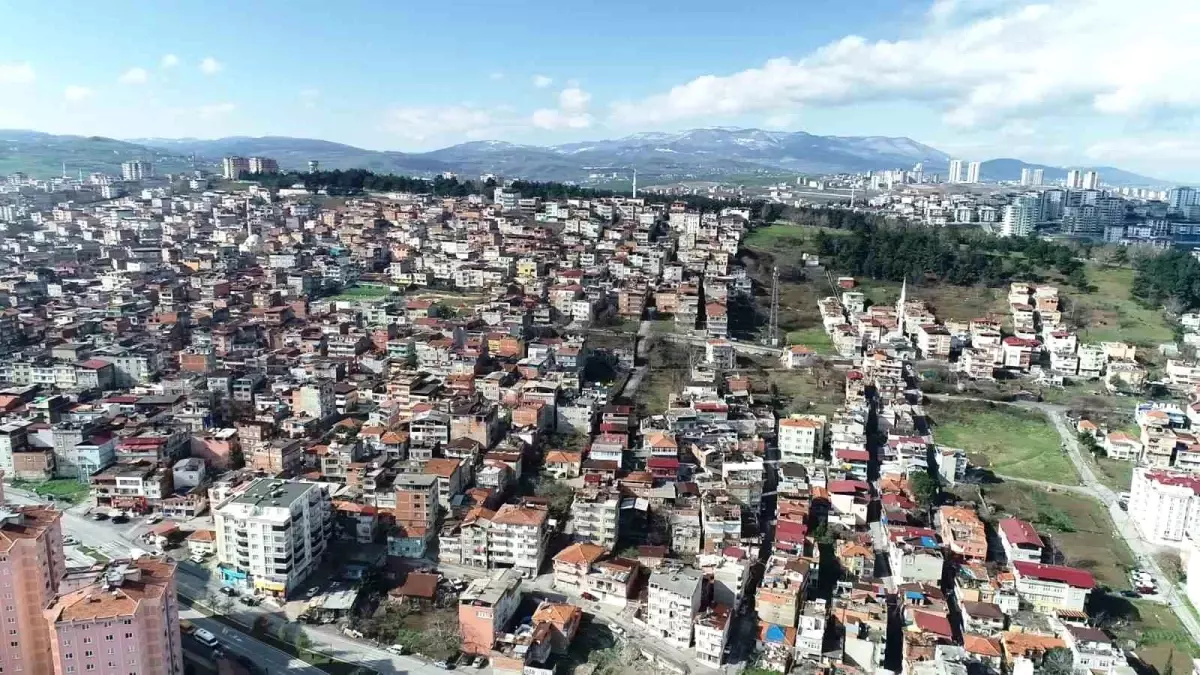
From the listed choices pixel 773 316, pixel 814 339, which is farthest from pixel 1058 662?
pixel 773 316

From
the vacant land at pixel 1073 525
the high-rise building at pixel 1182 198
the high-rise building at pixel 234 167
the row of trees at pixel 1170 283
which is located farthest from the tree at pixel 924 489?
the high-rise building at pixel 1182 198

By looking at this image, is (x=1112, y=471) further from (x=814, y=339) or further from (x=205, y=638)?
(x=205, y=638)

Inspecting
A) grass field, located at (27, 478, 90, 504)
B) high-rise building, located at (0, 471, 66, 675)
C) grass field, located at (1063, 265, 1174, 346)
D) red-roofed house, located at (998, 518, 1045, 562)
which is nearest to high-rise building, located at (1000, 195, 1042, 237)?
grass field, located at (1063, 265, 1174, 346)

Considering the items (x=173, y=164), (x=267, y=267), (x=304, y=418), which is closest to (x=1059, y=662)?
(x=304, y=418)

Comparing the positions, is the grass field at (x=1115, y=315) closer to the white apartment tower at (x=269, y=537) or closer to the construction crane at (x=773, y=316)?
the construction crane at (x=773, y=316)

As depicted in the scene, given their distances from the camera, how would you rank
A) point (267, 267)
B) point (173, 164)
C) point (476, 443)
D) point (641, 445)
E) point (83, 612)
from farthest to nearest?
point (173, 164) < point (267, 267) < point (641, 445) < point (476, 443) < point (83, 612)

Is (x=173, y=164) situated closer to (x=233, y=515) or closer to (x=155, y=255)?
(x=155, y=255)
